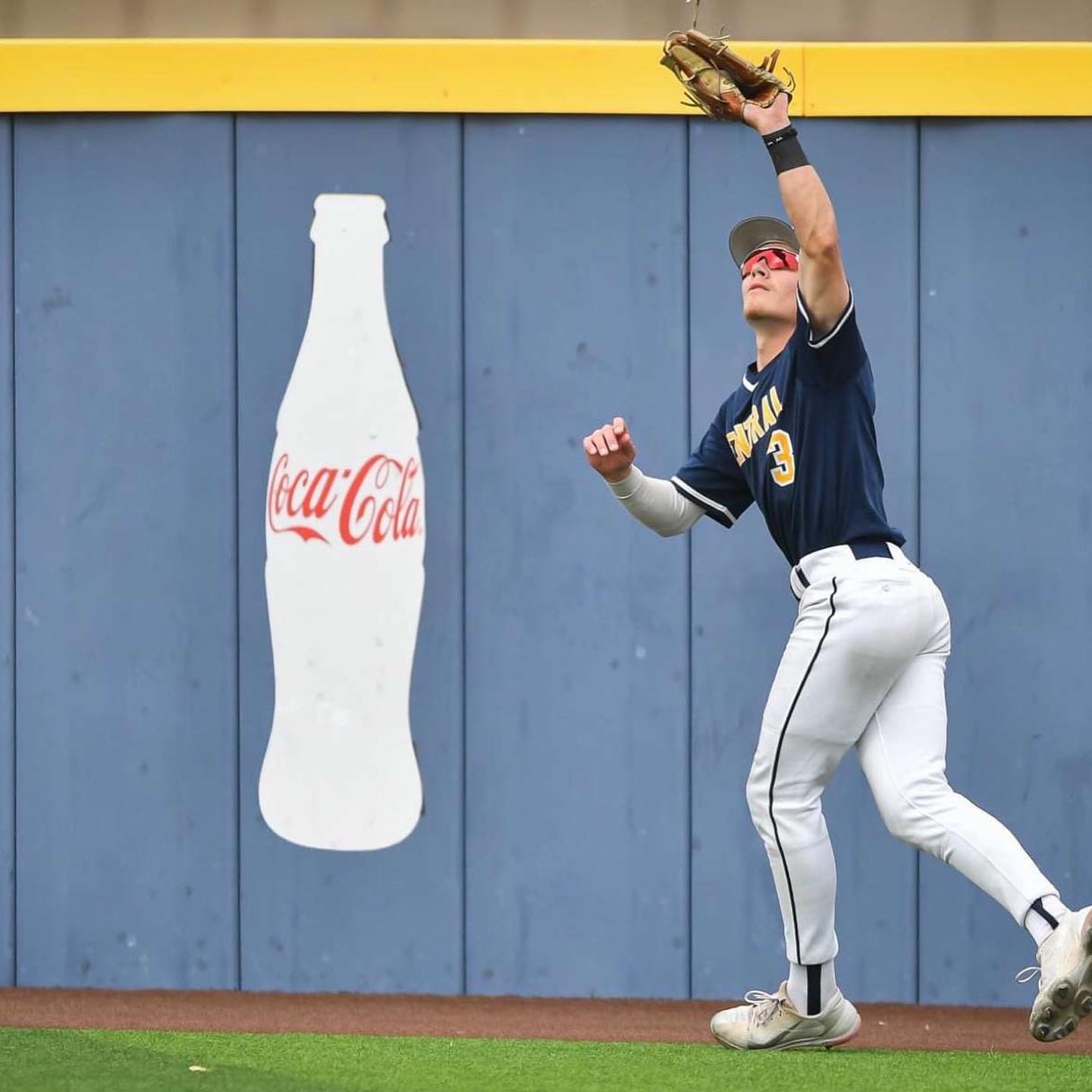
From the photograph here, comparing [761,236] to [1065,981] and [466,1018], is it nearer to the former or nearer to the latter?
[1065,981]

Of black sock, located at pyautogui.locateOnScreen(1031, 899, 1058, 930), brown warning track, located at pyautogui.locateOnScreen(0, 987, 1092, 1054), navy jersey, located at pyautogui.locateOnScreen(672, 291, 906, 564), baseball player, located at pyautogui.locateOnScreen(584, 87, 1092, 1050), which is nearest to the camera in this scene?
black sock, located at pyautogui.locateOnScreen(1031, 899, 1058, 930)

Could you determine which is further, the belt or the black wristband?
the belt

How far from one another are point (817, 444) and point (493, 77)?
1408 millimetres

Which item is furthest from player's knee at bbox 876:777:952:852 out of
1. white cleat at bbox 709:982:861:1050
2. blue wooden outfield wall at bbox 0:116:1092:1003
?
blue wooden outfield wall at bbox 0:116:1092:1003

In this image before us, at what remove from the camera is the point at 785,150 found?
122 inches

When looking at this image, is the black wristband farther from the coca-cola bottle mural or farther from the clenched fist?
the coca-cola bottle mural

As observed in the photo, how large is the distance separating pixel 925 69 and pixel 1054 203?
0.46m

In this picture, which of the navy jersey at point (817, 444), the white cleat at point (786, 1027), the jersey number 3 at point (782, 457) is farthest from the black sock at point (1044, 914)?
the jersey number 3 at point (782, 457)

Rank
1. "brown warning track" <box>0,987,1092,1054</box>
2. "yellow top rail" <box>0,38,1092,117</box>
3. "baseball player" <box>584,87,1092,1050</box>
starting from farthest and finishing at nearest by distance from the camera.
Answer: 1. "yellow top rail" <box>0,38,1092,117</box>
2. "brown warning track" <box>0,987,1092,1054</box>
3. "baseball player" <box>584,87,1092,1050</box>

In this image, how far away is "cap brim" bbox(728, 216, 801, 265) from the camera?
3.65 metres

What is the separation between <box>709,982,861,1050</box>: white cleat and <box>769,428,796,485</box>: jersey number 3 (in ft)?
3.37

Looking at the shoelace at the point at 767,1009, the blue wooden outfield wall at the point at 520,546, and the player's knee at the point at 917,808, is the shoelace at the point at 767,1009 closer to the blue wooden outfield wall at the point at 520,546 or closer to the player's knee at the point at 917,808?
the player's knee at the point at 917,808

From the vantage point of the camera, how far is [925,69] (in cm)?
410

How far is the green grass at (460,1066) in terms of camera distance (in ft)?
10.00
